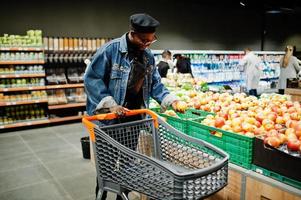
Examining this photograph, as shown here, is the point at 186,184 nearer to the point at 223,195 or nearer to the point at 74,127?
the point at 223,195

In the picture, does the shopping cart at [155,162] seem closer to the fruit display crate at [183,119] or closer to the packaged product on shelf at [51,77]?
the fruit display crate at [183,119]

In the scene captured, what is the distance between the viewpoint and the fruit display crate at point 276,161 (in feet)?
5.74

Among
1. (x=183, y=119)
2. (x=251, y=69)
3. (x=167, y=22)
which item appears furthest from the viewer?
(x=167, y=22)

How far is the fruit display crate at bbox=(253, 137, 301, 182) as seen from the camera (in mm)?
1750

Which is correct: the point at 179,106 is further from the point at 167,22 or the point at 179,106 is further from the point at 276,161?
the point at 167,22

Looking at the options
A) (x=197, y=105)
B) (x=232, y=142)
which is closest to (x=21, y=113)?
(x=197, y=105)

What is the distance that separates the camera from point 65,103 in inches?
289

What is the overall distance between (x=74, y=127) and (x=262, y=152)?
5.61 metres

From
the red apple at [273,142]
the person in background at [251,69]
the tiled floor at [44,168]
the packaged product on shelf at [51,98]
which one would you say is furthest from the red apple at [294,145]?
the person in background at [251,69]

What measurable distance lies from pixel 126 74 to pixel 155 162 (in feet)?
3.08

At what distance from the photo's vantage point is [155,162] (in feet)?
4.69

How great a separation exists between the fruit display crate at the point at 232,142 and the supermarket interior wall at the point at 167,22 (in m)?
6.26

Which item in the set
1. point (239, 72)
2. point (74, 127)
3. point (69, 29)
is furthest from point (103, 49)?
point (239, 72)

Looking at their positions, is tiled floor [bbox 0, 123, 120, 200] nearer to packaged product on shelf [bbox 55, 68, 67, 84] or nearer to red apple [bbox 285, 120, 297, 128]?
packaged product on shelf [bbox 55, 68, 67, 84]
